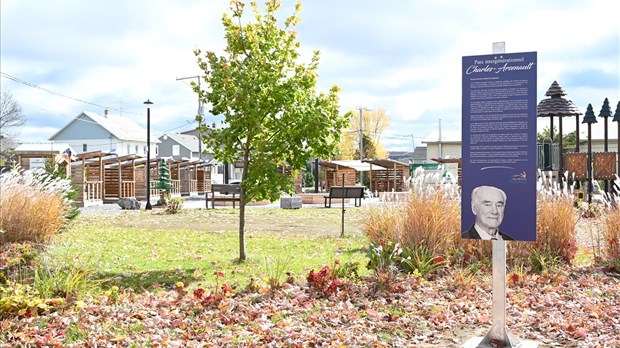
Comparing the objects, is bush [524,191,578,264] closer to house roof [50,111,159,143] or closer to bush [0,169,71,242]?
bush [0,169,71,242]

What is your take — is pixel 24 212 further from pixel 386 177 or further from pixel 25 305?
pixel 386 177

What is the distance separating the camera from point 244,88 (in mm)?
8805

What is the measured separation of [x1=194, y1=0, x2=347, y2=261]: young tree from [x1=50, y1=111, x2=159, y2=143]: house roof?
1992 inches

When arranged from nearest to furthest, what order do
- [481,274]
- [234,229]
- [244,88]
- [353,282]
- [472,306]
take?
[472,306] → [353,282] → [481,274] → [244,88] → [234,229]

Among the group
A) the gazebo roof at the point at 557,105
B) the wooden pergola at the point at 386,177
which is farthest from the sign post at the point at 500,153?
the wooden pergola at the point at 386,177

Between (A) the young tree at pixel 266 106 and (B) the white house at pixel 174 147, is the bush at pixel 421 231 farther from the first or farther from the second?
(B) the white house at pixel 174 147

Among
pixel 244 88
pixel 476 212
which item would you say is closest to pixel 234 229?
pixel 244 88

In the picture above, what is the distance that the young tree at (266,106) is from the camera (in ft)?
29.1

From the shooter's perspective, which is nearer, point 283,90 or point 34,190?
point 283,90

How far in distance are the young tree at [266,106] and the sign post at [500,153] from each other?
13.2 ft

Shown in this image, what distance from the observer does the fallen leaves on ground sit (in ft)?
16.0

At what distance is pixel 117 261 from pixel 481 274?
201 inches

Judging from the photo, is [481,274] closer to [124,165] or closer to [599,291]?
[599,291]

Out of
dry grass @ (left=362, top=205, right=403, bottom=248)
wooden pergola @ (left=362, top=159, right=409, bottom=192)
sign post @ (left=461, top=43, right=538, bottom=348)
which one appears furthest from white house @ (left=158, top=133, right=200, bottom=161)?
→ sign post @ (left=461, top=43, right=538, bottom=348)
